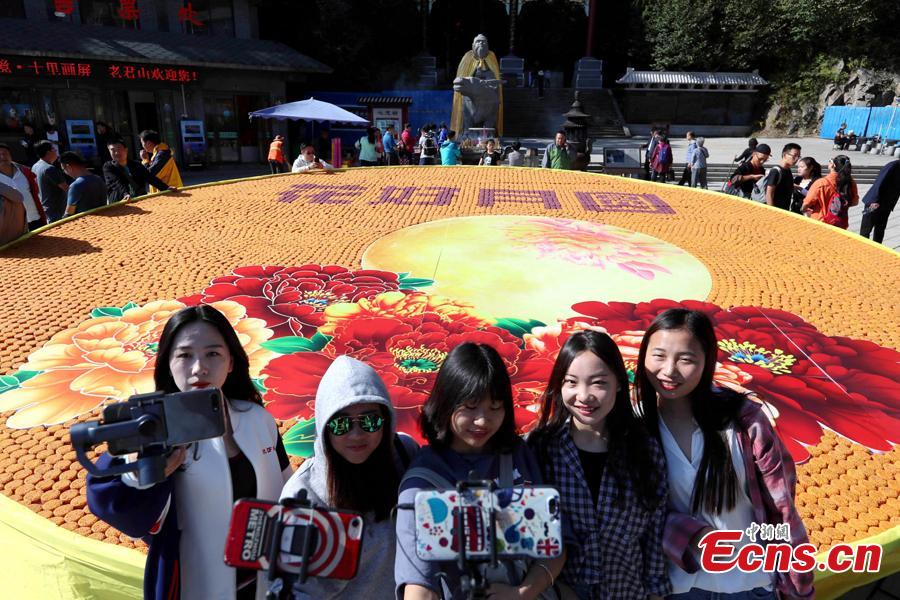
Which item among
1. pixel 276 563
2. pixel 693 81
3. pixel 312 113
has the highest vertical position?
pixel 693 81

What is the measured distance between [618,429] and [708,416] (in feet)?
0.93

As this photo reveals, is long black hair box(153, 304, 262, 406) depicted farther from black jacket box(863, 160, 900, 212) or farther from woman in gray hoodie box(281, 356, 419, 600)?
black jacket box(863, 160, 900, 212)

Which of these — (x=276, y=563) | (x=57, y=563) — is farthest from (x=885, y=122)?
(x=57, y=563)

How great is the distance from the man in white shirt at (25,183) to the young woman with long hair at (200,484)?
4.64m

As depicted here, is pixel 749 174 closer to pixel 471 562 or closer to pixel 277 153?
pixel 277 153

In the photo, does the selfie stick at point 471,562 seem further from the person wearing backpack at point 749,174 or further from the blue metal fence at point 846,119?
the blue metal fence at point 846,119

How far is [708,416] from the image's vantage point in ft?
5.77

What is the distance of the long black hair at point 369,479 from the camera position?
1.56 meters

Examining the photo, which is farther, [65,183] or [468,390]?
[65,183]

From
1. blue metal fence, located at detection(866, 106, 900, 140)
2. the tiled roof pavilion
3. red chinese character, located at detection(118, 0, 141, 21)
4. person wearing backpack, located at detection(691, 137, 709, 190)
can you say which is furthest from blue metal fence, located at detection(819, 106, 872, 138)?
red chinese character, located at detection(118, 0, 141, 21)

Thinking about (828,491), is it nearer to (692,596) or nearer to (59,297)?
(692,596)

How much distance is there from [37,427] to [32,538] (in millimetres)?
782

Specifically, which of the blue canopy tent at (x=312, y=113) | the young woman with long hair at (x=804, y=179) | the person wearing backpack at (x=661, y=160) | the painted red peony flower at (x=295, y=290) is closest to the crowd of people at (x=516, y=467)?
the painted red peony flower at (x=295, y=290)

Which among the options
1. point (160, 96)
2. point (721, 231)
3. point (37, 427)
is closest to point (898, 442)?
point (721, 231)
